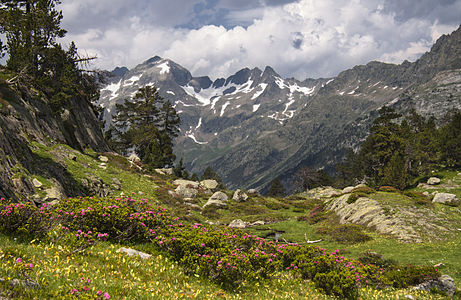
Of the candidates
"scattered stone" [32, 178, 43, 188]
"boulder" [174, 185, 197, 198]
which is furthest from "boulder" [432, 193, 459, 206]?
"scattered stone" [32, 178, 43, 188]

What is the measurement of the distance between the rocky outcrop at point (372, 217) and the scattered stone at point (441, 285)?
13.6 metres

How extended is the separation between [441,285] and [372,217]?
20.5m

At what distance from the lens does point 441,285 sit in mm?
13984

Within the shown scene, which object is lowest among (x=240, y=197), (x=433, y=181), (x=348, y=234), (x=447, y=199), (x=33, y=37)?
(x=240, y=197)

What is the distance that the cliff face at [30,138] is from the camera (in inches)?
688

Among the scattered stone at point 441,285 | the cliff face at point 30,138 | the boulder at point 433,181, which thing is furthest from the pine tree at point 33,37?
the boulder at point 433,181

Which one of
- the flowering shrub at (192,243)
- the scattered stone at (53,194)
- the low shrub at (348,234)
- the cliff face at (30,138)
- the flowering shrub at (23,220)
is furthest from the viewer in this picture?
the low shrub at (348,234)

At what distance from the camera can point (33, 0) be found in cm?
4091

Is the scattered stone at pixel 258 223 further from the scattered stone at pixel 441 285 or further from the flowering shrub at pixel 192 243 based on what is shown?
the scattered stone at pixel 441 285

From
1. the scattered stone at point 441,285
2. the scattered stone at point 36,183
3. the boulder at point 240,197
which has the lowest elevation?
the boulder at point 240,197

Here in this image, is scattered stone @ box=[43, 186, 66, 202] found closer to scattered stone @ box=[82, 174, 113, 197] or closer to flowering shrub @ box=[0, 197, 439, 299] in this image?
scattered stone @ box=[82, 174, 113, 197]

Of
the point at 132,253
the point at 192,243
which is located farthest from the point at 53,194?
the point at 192,243

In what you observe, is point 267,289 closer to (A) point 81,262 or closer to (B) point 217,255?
(B) point 217,255

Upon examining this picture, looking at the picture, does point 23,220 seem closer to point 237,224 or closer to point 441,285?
point 441,285
